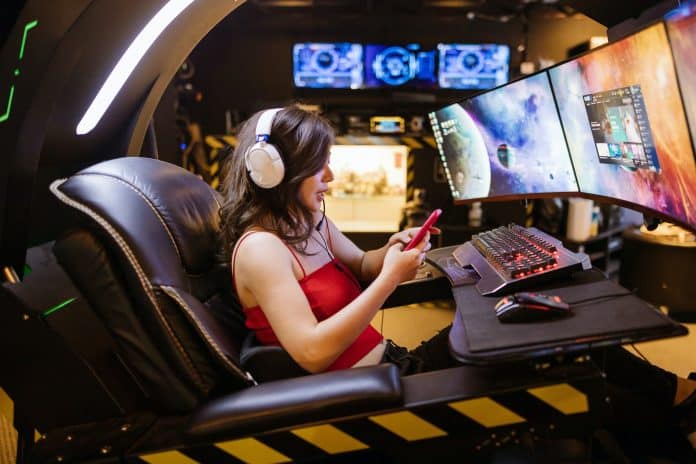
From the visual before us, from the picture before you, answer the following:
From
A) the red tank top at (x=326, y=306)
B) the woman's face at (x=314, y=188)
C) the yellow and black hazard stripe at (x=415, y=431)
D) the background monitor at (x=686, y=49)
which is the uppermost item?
the background monitor at (x=686, y=49)

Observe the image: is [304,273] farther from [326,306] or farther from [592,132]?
[592,132]

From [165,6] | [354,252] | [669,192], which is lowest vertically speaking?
[354,252]

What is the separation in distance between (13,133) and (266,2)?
3.56 meters

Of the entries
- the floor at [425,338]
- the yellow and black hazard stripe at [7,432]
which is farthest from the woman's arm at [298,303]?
the yellow and black hazard stripe at [7,432]

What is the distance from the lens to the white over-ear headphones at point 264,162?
4.19 ft

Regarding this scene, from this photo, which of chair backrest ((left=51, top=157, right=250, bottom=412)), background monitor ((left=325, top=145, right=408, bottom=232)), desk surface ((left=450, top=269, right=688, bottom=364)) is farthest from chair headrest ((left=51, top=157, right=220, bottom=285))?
background monitor ((left=325, top=145, right=408, bottom=232))

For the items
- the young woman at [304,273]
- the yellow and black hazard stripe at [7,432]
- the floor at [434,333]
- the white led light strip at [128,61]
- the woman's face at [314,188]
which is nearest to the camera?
the young woman at [304,273]

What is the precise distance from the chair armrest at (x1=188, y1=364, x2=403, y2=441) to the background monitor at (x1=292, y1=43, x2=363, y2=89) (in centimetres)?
349

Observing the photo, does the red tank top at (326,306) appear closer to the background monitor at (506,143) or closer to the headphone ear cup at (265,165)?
the headphone ear cup at (265,165)

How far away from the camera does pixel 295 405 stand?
3.37ft

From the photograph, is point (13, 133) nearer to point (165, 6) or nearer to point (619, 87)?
point (165, 6)

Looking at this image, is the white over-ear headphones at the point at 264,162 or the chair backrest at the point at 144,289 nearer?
the chair backrest at the point at 144,289

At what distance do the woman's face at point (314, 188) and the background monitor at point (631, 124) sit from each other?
0.79 meters

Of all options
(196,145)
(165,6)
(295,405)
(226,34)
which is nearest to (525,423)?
(295,405)
